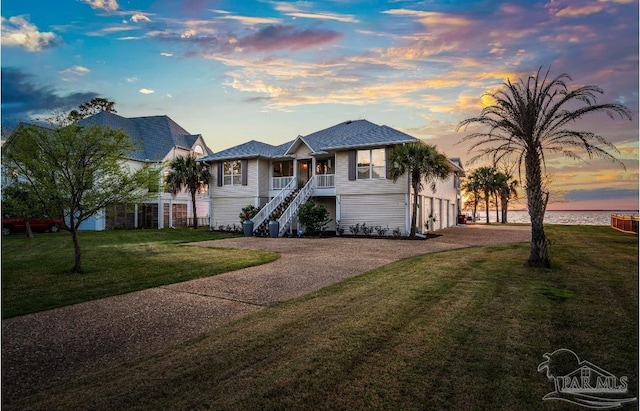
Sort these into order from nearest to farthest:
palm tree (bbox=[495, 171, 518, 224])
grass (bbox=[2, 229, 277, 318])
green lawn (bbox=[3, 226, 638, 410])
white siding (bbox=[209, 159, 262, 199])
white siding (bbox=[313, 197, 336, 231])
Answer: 1. green lawn (bbox=[3, 226, 638, 410])
2. grass (bbox=[2, 229, 277, 318])
3. white siding (bbox=[313, 197, 336, 231])
4. white siding (bbox=[209, 159, 262, 199])
5. palm tree (bbox=[495, 171, 518, 224])

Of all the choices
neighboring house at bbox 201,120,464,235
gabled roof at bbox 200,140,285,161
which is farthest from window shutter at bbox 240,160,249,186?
gabled roof at bbox 200,140,285,161

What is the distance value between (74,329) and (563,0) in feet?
39.0

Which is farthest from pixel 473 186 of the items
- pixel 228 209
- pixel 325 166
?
pixel 228 209

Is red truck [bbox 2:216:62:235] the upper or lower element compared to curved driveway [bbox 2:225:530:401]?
upper

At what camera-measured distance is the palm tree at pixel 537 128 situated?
30.5 ft

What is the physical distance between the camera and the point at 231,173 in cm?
2783

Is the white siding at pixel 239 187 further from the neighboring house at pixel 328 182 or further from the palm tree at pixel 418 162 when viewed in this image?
the palm tree at pixel 418 162

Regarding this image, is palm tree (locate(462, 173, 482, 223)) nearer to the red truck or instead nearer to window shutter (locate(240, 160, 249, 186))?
window shutter (locate(240, 160, 249, 186))

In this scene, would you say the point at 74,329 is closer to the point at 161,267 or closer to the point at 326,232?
the point at 161,267

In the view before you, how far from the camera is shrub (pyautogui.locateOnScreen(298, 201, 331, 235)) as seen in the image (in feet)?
71.3

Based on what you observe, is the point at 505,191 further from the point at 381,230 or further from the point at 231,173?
the point at 231,173

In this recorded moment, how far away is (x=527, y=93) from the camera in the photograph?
9.83m

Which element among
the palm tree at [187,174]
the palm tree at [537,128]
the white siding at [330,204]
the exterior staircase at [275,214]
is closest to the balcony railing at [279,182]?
the exterior staircase at [275,214]

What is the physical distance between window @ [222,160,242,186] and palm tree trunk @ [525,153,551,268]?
20798 mm
